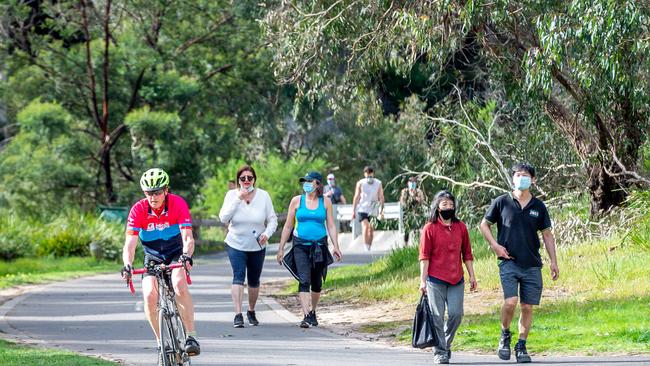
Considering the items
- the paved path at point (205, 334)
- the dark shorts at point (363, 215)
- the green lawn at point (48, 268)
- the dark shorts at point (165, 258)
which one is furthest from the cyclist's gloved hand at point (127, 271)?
the dark shorts at point (363, 215)

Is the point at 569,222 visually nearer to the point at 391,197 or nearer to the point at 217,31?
the point at 217,31

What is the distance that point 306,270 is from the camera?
16.6 m

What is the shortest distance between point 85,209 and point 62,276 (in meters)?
11.3

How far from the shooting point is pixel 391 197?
43750 millimetres

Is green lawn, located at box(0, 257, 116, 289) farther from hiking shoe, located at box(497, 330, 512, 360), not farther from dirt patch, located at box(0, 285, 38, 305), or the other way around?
hiking shoe, located at box(497, 330, 512, 360)

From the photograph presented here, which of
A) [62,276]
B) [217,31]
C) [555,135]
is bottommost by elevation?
[62,276]

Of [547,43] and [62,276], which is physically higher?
[547,43]

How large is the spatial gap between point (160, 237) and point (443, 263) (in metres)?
2.76

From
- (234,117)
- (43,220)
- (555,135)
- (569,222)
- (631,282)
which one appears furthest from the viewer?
(234,117)

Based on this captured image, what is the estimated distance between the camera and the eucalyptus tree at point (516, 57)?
1772 centimetres

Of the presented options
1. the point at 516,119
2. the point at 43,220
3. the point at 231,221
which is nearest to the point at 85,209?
the point at 43,220

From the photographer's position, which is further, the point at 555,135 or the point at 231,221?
the point at 555,135

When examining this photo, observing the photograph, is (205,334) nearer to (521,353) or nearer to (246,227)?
(246,227)

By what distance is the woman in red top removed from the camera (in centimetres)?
1291
